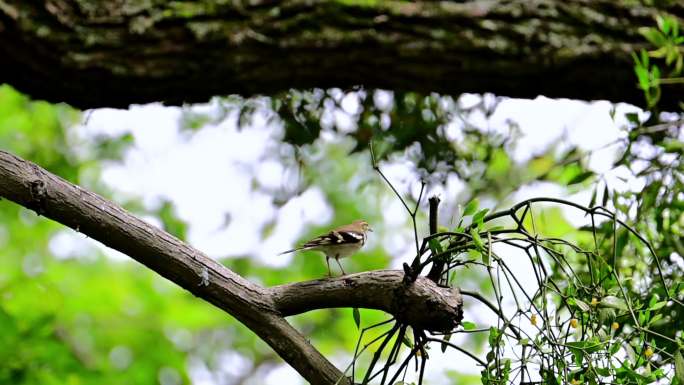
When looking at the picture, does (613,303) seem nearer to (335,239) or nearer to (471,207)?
(471,207)

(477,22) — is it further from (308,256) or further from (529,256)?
(308,256)

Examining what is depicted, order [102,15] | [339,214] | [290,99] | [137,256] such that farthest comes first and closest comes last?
1. [339,214]
2. [290,99]
3. [102,15]
4. [137,256]

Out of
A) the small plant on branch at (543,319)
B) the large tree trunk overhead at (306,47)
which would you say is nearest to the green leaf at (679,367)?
the small plant on branch at (543,319)

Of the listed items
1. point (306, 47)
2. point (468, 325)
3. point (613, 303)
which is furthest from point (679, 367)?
point (306, 47)

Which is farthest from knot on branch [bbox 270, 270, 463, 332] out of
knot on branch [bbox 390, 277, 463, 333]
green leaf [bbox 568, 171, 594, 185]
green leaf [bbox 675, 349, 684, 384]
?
green leaf [bbox 568, 171, 594, 185]

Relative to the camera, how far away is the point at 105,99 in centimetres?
183

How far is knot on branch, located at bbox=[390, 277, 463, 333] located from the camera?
1.57 meters

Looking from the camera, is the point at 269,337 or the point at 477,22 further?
the point at 477,22

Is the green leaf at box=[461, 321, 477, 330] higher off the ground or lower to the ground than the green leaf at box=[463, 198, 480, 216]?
lower

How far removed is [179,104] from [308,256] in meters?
2.89

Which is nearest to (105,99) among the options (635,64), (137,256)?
(137,256)

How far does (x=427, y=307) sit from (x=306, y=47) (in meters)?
0.61

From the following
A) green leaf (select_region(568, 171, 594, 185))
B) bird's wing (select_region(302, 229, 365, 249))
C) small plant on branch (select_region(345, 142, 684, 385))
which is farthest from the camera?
bird's wing (select_region(302, 229, 365, 249))

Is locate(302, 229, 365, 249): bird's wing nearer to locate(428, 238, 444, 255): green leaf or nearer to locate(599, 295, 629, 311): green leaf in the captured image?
locate(428, 238, 444, 255): green leaf
